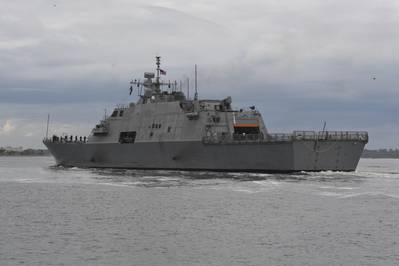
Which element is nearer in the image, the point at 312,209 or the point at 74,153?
the point at 312,209

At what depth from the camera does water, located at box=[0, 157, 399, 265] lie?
55.7 feet

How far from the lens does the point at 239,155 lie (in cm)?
4528

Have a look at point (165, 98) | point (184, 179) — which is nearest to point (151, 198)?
point (184, 179)

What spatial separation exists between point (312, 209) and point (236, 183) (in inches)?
470

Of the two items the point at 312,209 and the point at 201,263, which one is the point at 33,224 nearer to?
the point at 201,263

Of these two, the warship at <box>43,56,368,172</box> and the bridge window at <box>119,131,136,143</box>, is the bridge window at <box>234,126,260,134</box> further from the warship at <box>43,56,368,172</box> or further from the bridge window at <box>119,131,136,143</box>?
the bridge window at <box>119,131,136,143</box>

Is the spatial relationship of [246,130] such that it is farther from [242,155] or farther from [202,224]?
[202,224]

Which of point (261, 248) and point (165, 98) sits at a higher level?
point (165, 98)

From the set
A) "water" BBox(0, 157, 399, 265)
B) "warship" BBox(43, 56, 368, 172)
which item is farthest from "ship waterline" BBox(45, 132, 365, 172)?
"water" BBox(0, 157, 399, 265)

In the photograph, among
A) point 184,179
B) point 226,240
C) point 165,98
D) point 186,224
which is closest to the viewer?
point 226,240

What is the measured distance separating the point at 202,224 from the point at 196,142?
25.2m

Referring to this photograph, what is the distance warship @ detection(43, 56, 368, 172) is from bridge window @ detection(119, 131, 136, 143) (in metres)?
0.05

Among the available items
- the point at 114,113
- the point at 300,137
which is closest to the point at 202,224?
the point at 300,137

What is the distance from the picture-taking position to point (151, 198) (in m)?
30.5
